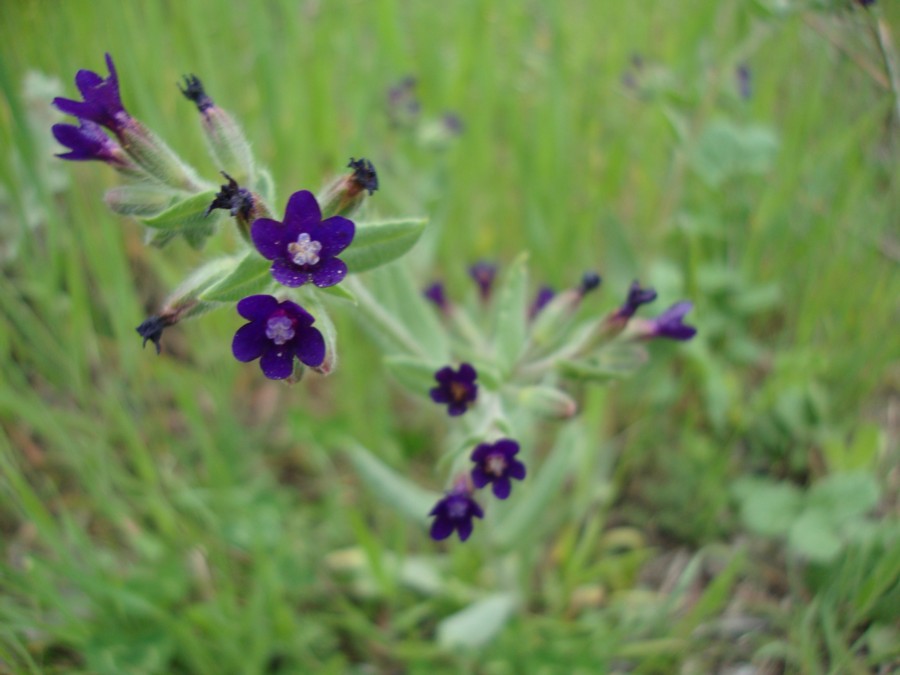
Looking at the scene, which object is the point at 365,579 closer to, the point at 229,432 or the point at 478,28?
the point at 229,432

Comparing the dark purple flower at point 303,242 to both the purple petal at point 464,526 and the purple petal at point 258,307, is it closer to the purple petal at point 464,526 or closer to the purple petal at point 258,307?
the purple petal at point 258,307

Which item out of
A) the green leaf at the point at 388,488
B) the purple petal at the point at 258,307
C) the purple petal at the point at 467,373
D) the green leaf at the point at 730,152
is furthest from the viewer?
the green leaf at the point at 730,152

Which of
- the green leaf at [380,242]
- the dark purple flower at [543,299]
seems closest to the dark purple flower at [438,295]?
the dark purple flower at [543,299]

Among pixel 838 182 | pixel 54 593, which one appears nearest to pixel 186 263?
pixel 54 593

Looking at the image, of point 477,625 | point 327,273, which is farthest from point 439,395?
point 477,625

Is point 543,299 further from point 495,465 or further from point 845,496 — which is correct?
point 845,496

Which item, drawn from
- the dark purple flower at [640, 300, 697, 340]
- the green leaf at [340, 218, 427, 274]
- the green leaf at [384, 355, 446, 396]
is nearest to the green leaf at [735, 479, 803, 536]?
the dark purple flower at [640, 300, 697, 340]
